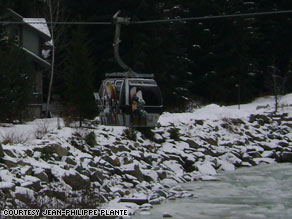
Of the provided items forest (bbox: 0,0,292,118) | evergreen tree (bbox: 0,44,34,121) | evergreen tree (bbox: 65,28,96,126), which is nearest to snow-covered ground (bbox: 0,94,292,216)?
evergreen tree (bbox: 0,44,34,121)

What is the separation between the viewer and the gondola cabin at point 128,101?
2333cm

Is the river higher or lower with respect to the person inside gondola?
lower

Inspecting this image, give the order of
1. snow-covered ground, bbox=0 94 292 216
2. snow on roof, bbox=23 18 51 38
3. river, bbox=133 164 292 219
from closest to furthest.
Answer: snow-covered ground, bbox=0 94 292 216 < river, bbox=133 164 292 219 < snow on roof, bbox=23 18 51 38

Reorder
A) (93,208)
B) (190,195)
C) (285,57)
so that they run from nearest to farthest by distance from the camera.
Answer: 1. (93,208)
2. (190,195)
3. (285,57)

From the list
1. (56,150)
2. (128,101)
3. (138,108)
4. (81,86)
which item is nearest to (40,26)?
(81,86)

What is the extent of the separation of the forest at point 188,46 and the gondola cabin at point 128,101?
11.8 m

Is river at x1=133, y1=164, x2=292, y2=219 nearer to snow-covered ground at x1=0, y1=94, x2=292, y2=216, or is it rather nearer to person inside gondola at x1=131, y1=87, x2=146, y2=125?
snow-covered ground at x1=0, y1=94, x2=292, y2=216

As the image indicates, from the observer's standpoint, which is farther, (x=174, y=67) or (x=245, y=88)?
(x=245, y=88)

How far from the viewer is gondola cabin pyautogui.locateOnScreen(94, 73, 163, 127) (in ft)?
76.5

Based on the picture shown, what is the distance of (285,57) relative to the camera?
171 ft

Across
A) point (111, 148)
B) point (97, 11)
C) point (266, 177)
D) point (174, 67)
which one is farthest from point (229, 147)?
point (97, 11)

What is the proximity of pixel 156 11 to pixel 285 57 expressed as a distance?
657 inches

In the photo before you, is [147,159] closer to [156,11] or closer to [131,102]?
[131,102]

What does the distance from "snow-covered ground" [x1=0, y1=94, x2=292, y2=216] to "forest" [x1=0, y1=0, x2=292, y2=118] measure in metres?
8.48
